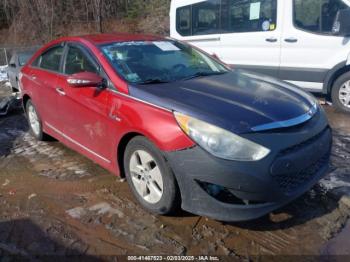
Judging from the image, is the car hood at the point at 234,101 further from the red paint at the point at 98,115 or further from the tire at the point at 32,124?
the tire at the point at 32,124

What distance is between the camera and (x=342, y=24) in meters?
6.17

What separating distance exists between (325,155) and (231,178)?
1123 mm

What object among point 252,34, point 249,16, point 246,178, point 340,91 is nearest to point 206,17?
point 249,16

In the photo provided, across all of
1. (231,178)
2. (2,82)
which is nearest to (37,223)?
(231,178)

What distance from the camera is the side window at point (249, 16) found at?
693 cm

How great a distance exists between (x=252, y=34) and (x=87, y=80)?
4361 millimetres

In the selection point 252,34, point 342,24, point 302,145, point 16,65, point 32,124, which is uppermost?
point 342,24

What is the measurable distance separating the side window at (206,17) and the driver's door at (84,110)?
4.06 m

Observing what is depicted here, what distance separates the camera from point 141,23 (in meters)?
21.3

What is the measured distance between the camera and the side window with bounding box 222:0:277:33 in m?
6.93

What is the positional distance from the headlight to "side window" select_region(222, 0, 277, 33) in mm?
4601

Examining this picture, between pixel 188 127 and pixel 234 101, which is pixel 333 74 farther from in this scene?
pixel 188 127

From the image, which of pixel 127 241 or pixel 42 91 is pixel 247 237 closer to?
pixel 127 241

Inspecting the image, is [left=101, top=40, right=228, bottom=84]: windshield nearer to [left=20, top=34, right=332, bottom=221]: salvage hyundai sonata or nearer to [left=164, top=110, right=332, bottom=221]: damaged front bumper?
[left=20, top=34, right=332, bottom=221]: salvage hyundai sonata
